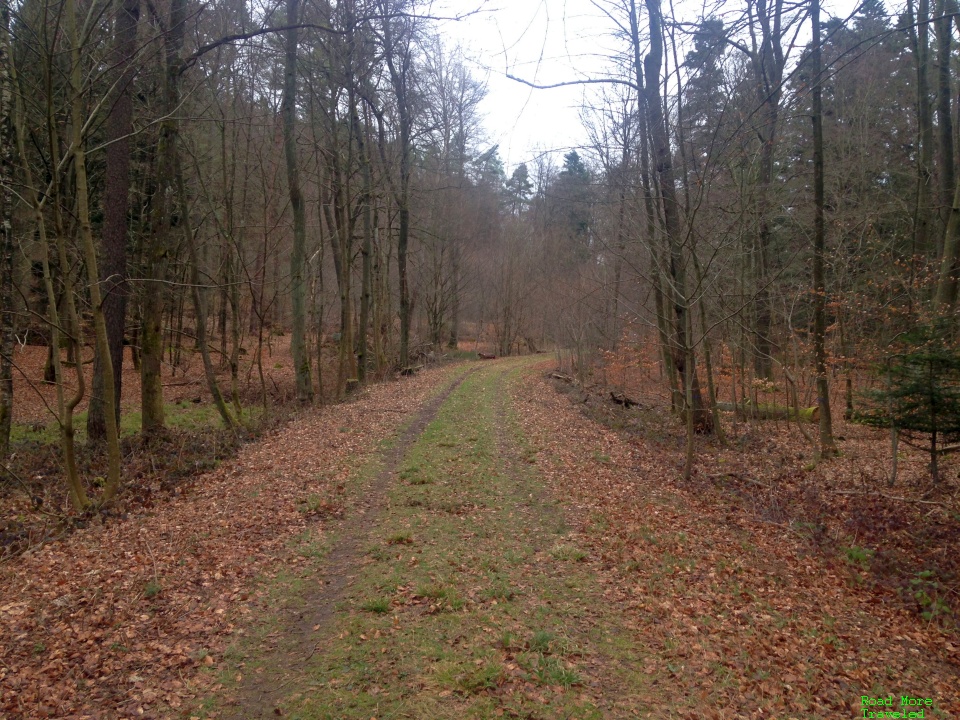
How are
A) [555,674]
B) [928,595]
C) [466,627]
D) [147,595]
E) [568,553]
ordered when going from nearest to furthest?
[555,674]
[466,627]
[147,595]
[928,595]
[568,553]

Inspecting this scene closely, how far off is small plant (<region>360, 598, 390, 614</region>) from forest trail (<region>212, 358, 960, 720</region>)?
0.07 feet

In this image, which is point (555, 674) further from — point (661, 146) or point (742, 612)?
point (661, 146)

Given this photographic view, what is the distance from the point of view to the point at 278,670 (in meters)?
4.57

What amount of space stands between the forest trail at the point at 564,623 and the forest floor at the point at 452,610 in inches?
0.9

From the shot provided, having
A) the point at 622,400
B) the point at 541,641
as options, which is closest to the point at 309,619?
the point at 541,641

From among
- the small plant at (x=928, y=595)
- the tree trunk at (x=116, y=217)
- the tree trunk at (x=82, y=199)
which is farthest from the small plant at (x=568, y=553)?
the tree trunk at (x=116, y=217)

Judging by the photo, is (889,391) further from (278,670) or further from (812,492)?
(278,670)

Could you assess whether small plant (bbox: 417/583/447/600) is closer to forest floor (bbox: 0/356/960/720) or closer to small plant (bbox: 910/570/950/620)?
forest floor (bbox: 0/356/960/720)

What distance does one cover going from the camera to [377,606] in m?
5.42

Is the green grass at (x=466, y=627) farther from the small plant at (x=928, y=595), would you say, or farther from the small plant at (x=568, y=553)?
the small plant at (x=928, y=595)

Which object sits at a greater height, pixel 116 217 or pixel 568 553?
pixel 116 217

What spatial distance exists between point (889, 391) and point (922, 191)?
821 cm

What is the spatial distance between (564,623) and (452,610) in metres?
0.99

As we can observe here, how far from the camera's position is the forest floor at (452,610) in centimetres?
433
